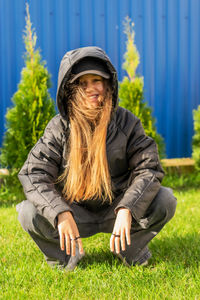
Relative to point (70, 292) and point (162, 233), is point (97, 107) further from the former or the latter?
point (162, 233)

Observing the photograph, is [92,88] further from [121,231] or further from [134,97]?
[134,97]

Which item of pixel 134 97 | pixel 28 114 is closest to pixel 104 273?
pixel 28 114

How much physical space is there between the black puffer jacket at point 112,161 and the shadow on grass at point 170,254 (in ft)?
1.45

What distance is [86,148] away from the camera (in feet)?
9.84

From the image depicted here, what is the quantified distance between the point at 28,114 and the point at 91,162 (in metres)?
2.84

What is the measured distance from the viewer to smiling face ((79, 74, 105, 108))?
2.92 meters

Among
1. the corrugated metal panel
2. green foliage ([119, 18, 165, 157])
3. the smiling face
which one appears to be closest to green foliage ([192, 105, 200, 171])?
the corrugated metal panel

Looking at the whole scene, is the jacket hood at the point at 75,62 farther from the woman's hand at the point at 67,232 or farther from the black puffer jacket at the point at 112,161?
the woman's hand at the point at 67,232

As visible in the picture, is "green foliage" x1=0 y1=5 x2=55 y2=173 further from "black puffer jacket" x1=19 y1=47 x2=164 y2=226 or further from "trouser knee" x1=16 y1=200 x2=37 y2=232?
"trouser knee" x1=16 y1=200 x2=37 y2=232

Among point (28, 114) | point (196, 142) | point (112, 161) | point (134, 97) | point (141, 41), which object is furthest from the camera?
point (141, 41)

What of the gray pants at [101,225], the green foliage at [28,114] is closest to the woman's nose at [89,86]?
the gray pants at [101,225]

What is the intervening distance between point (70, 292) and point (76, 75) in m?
1.39

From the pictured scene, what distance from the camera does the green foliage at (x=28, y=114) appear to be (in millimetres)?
5586

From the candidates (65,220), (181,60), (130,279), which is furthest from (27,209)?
(181,60)
